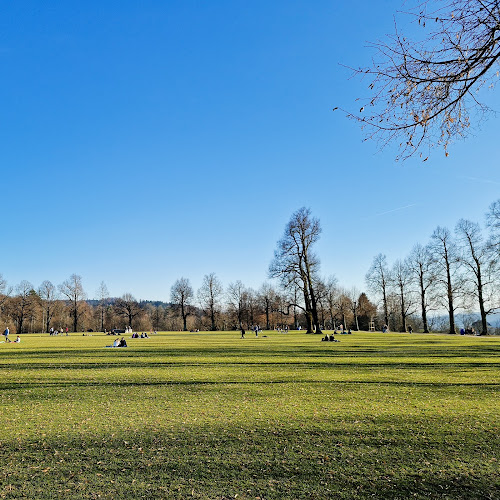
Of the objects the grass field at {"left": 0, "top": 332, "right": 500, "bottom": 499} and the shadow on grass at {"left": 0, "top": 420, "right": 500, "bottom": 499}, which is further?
the grass field at {"left": 0, "top": 332, "right": 500, "bottom": 499}

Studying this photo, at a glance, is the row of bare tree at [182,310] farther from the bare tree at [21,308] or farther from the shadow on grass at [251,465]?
the shadow on grass at [251,465]

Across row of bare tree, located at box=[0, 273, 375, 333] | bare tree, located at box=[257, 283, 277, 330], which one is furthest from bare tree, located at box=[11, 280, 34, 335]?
bare tree, located at box=[257, 283, 277, 330]

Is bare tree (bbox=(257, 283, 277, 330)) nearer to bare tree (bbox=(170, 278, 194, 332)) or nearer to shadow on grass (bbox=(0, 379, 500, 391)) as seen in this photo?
bare tree (bbox=(170, 278, 194, 332))

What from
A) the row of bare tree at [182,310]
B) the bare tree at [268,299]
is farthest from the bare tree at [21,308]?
the bare tree at [268,299]

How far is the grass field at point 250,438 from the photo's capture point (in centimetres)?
480

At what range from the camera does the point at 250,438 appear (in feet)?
21.5

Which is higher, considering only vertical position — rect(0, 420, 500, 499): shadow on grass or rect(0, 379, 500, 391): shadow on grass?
rect(0, 420, 500, 499): shadow on grass

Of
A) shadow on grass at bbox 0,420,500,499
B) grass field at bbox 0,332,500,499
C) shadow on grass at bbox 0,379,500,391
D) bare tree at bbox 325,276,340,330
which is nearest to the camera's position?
shadow on grass at bbox 0,420,500,499

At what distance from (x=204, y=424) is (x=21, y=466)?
Answer: 3089mm

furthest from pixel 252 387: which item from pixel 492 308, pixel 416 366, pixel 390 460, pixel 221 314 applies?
pixel 221 314

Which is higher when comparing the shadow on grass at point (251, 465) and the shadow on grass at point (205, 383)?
the shadow on grass at point (251, 465)

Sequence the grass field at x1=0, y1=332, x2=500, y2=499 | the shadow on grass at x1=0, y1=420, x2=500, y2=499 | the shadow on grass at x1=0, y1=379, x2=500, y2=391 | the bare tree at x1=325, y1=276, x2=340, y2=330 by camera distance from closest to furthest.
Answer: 1. the shadow on grass at x1=0, y1=420, x2=500, y2=499
2. the grass field at x1=0, y1=332, x2=500, y2=499
3. the shadow on grass at x1=0, y1=379, x2=500, y2=391
4. the bare tree at x1=325, y1=276, x2=340, y2=330

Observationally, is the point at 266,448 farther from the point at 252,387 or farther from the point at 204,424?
the point at 252,387

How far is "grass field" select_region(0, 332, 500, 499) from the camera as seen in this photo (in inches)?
189
